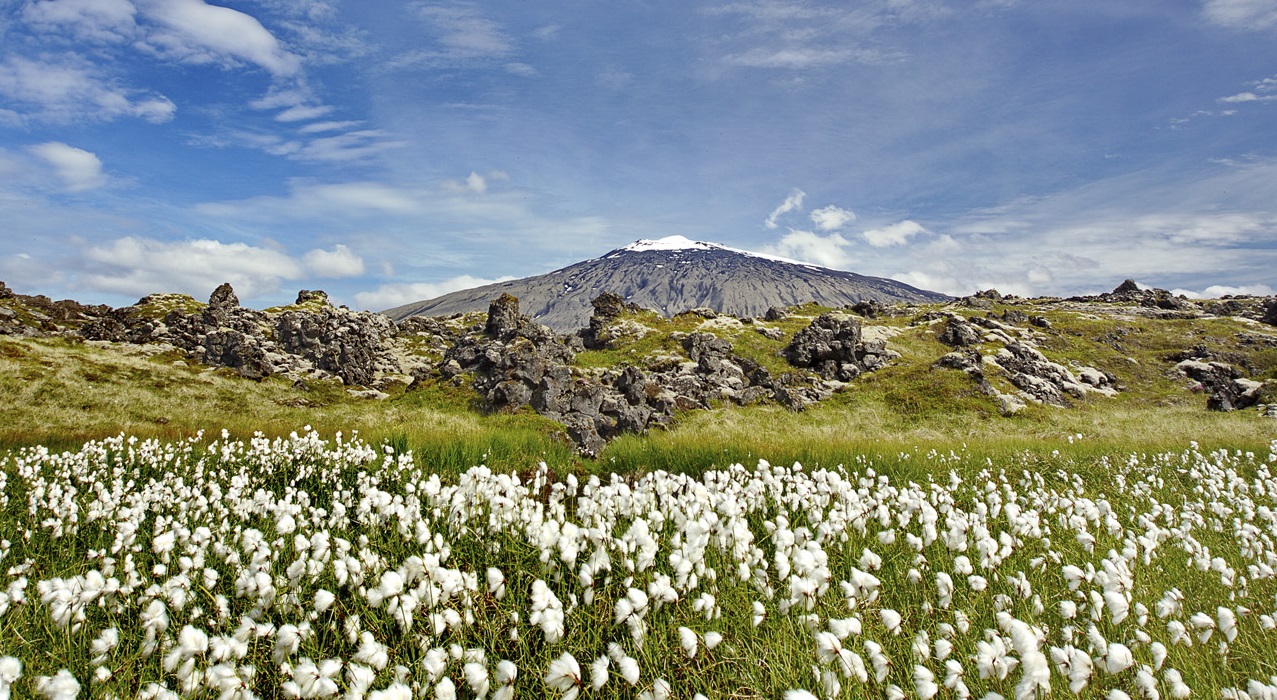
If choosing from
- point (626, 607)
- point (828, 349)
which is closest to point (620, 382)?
point (828, 349)

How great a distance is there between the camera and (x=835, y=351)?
50562mm

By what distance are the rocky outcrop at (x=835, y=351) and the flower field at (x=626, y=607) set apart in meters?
39.9

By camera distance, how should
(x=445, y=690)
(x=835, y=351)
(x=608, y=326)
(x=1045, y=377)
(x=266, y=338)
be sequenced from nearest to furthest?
(x=445, y=690), (x=1045, y=377), (x=835, y=351), (x=266, y=338), (x=608, y=326)

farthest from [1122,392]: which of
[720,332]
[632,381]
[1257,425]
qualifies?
[632,381]

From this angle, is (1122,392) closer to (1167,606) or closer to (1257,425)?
(1257,425)

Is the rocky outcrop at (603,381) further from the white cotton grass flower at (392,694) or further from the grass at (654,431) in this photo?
the white cotton grass flower at (392,694)

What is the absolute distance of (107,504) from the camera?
793 cm

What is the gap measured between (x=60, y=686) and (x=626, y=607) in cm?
279

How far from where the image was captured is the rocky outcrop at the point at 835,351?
158 feet

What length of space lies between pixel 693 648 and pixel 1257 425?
3795cm

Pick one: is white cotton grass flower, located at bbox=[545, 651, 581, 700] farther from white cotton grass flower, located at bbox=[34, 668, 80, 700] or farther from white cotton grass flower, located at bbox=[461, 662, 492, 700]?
white cotton grass flower, located at bbox=[34, 668, 80, 700]

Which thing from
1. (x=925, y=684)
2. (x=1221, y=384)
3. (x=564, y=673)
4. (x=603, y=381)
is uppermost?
(x=564, y=673)

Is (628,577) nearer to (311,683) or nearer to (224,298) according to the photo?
(311,683)

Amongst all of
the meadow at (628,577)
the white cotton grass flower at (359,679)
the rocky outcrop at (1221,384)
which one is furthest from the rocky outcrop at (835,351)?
the white cotton grass flower at (359,679)
